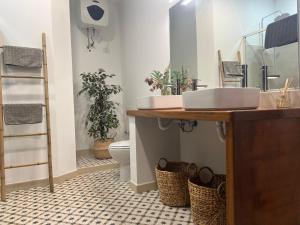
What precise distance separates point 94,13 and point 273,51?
275 cm

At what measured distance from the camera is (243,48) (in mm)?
1815

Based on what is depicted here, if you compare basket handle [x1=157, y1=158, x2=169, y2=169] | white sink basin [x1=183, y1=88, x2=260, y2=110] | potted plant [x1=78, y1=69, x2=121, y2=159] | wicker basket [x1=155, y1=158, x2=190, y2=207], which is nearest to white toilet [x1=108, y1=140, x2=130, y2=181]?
basket handle [x1=157, y1=158, x2=169, y2=169]

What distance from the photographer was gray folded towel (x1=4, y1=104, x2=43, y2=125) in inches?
90.0

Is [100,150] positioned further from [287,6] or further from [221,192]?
[287,6]

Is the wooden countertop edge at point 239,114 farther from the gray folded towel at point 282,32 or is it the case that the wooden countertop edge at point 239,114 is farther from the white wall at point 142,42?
the white wall at point 142,42

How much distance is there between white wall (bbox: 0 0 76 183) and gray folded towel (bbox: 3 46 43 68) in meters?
0.13

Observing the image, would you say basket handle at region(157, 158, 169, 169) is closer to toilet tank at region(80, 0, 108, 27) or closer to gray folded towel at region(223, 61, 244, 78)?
gray folded towel at region(223, 61, 244, 78)

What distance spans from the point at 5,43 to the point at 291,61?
2.46 meters

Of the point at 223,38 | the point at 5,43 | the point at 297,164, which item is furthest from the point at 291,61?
the point at 5,43

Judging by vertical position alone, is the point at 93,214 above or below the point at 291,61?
below

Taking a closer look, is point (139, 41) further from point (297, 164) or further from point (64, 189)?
point (297, 164)

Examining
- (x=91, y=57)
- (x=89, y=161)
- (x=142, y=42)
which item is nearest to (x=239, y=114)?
(x=142, y=42)

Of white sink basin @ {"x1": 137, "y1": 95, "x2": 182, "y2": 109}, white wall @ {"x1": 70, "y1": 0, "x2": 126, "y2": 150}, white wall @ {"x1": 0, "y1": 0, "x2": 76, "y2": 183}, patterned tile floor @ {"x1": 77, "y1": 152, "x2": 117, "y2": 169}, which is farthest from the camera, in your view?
white wall @ {"x1": 70, "y1": 0, "x2": 126, "y2": 150}

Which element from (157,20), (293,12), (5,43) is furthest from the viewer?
(157,20)
